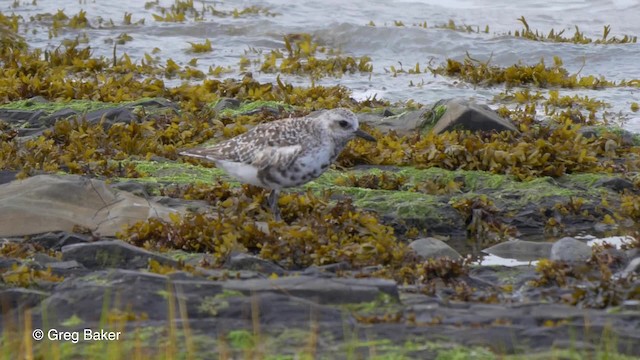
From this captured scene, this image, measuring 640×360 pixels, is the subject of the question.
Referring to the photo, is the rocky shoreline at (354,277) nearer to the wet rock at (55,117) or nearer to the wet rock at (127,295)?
the wet rock at (127,295)

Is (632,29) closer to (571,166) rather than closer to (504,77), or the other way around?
(504,77)

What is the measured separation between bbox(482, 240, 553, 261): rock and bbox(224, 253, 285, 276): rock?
2104mm

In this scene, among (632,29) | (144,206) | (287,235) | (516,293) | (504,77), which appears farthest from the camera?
(632,29)

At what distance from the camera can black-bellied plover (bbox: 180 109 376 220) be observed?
9.10 m

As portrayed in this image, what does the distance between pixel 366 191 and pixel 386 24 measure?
12.8 metres

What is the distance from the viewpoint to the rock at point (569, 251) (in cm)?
816

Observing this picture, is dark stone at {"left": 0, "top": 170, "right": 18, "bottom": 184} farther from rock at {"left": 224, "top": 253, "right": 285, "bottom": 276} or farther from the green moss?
rock at {"left": 224, "top": 253, "right": 285, "bottom": 276}

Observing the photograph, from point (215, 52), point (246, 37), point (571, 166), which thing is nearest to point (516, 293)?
point (571, 166)

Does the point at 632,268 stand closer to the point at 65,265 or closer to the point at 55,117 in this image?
the point at 65,265

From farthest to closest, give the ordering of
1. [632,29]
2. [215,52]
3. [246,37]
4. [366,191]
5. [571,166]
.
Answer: [632,29]
[246,37]
[215,52]
[571,166]
[366,191]

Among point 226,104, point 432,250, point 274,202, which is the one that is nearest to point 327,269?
point 432,250

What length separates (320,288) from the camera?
6387mm

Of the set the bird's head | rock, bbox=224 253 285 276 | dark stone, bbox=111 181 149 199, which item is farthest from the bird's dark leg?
rock, bbox=224 253 285 276

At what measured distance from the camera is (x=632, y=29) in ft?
76.4
